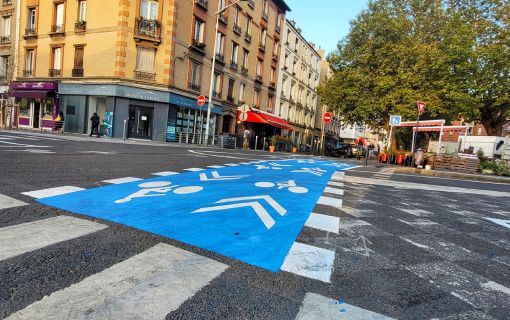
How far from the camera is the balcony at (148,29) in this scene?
2088cm

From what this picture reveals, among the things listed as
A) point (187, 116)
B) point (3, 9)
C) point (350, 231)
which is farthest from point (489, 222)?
point (3, 9)

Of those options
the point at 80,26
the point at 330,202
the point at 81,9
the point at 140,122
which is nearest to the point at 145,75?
the point at 140,122

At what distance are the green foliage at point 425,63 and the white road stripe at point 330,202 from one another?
2161 centimetres

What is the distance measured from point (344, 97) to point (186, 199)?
2625 cm

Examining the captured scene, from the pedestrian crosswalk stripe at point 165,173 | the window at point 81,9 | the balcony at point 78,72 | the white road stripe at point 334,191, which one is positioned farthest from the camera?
the window at point 81,9

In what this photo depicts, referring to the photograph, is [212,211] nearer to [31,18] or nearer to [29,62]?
[29,62]

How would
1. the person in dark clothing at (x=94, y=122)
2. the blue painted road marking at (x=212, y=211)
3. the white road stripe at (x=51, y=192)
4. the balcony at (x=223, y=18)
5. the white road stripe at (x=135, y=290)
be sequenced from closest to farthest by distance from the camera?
the white road stripe at (x=135, y=290), the blue painted road marking at (x=212, y=211), the white road stripe at (x=51, y=192), the person in dark clothing at (x=94, y=122), the balcony at (x=223, y=18)

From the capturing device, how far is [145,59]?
21391 millimetres

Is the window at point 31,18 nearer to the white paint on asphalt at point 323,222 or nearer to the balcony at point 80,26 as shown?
the balcony at point 80,26

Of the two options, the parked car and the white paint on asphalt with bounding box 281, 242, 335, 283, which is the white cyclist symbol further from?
the parked car

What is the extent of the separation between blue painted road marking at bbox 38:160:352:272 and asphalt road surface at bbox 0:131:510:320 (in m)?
0.02

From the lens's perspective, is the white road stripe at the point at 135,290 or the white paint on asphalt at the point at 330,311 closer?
the white road stripe at the point at 135,290

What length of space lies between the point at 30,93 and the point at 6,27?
724 cm

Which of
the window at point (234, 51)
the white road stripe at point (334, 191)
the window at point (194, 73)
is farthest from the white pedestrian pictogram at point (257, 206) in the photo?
the window at point (234, 51)
